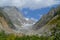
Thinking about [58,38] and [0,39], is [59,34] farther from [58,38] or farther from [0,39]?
[0,39]

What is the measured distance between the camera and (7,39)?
8888 centimetres

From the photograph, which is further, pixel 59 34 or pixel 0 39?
pixel 0 39

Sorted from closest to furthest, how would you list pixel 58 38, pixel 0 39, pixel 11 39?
pixel 58 38 < pixel 0 39 < pixel 11 39

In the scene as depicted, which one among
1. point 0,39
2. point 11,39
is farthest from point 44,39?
point 0,39

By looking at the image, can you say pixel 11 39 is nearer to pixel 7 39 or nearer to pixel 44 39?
pixel 7 39

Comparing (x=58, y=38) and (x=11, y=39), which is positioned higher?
(x=11, y=39)

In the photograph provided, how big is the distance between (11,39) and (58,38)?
23.2 metres

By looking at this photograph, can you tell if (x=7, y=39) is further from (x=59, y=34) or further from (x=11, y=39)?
(x=59, y=34)

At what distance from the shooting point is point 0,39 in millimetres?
84125

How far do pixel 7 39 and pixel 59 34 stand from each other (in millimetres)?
21534

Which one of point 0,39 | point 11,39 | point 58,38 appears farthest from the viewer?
point 11,39

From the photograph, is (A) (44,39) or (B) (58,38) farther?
(A) (44,39)

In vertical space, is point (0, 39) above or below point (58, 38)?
above

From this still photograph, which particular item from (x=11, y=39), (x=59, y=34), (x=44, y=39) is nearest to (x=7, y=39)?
(x=11, y=39)
